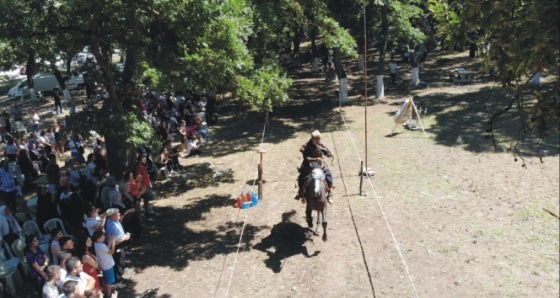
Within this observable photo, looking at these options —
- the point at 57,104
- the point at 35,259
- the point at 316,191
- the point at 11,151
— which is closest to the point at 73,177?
the point at 35,259

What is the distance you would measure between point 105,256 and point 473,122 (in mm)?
15709

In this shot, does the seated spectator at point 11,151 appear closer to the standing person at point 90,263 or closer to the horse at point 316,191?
the standing person at point 90,263

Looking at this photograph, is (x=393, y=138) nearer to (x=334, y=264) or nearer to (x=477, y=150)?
(x=477, y=150)

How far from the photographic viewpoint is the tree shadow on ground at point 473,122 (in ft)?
52.5

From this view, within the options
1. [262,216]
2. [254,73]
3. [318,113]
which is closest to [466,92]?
[318,113]

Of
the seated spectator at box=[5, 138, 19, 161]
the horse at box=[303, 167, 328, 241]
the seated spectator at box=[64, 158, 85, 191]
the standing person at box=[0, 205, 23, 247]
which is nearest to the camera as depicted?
the standing person at box=[0, 205, 23, 247]

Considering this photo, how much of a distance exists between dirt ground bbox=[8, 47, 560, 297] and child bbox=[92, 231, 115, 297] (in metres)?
0.71

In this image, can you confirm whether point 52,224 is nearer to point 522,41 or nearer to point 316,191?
point 316,191

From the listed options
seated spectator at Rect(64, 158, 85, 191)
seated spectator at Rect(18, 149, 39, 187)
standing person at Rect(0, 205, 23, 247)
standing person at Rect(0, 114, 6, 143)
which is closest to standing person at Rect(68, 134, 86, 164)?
seated spectator at Rect(18, 149, 39, 187)

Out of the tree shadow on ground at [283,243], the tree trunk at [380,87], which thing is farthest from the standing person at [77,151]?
the tree trunk at [380,87]

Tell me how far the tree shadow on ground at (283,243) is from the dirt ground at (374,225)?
0.03 meters

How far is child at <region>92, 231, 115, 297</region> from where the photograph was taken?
823 cm

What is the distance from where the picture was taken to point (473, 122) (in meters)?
19.1

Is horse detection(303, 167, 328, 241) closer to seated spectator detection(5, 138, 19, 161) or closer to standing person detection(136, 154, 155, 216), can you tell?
standing person detection(136, 154, 155, 216)
